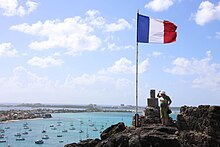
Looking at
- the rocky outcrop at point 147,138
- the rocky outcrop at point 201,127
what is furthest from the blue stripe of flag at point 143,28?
the rocky outcrop at point 201,127

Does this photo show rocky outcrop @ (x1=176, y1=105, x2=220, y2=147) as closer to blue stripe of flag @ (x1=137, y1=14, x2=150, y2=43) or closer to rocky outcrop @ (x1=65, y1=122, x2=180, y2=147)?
rocky outcrop @ (x1=65, y1=122, x2=180, y2=147)

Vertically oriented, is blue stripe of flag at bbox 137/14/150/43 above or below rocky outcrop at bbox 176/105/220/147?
above

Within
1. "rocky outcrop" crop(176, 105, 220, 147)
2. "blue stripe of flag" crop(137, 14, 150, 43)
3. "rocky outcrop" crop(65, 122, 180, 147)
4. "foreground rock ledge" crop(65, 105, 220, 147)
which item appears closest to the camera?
"rocky outcrop" crop(176, 105, 220, 147)

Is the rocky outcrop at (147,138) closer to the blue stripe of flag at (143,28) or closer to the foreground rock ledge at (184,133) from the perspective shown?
the foreground rock ledge at (184,133)

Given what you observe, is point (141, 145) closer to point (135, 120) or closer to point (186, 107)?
point (186, 107)

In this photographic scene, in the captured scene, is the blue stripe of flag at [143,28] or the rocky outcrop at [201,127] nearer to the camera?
the rocky outcrop at [201,127]

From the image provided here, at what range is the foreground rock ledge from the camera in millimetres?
14422

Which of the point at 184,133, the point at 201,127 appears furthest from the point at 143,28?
the point at 201,127

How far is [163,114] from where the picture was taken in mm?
17250

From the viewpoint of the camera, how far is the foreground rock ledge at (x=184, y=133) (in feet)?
47.3

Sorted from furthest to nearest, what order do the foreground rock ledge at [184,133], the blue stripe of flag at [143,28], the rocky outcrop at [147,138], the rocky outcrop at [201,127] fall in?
the blue stripe of flag at [143,28]
the rocky outcrop at [147,138]
the foreground rock ledge at [184,133]
the rocky outcrop at [201,127]

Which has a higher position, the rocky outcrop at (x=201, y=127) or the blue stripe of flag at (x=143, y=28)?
the blue stripe of flag at (x=143, y=28)

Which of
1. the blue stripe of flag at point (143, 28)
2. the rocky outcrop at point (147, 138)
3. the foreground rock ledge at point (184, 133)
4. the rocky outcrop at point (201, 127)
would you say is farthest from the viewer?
the blue stripe of flag at point (143, 28)

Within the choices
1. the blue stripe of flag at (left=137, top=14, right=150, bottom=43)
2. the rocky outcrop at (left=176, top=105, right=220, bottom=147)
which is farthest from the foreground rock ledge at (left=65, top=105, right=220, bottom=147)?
the blue stripe of flag at (left=137, top=14, right=150, bottom=43)
